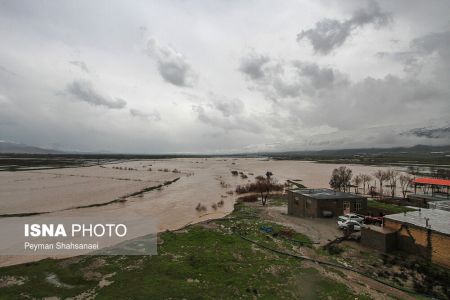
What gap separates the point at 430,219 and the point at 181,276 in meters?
19.0

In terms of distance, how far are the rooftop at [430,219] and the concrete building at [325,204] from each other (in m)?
8.37

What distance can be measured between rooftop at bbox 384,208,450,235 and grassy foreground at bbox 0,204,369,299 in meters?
9.08

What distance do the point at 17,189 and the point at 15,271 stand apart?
157ft

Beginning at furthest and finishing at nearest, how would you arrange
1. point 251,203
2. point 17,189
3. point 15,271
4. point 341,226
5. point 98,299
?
point 17,189, point 251,203, point 341,226, point 15,271, point 98,299

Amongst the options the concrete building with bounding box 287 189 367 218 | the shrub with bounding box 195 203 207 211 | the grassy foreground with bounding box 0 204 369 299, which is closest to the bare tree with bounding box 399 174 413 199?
the concrete building with bounding box 287 189 367 218

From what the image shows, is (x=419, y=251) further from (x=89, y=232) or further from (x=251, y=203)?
(x=89, y=232)

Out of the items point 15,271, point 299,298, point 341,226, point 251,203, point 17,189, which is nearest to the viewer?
point 299,298

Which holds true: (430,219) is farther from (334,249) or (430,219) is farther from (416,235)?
(334,249)

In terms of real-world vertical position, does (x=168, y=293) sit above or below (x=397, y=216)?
below

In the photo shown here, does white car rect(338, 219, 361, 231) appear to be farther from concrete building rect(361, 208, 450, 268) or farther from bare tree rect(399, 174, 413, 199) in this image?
bare tree rect(399, 174, 413, 199)

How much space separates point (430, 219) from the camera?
72.3 feet

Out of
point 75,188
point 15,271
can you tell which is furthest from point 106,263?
point 75,188

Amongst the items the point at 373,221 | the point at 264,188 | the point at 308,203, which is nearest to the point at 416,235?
the point at 373,221

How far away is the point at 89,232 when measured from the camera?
1128 inches
